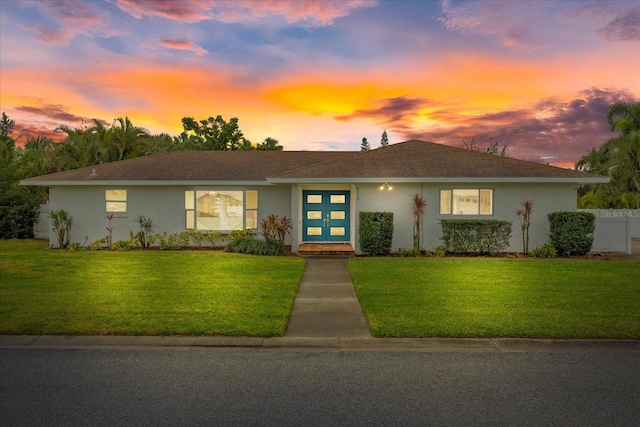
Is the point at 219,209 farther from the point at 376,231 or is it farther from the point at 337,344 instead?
the point at 337,344

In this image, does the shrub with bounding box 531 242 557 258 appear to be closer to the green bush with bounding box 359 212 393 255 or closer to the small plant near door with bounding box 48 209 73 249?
the green bush with bounding box 359 212 393 255

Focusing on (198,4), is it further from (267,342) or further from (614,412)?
(614,412)

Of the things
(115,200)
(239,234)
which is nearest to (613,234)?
(239,234)

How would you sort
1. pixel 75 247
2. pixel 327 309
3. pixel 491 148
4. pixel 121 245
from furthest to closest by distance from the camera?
1. pixel 491 148
2. pixel 121 245
3. pixel 75 247
4. pixel 327 309

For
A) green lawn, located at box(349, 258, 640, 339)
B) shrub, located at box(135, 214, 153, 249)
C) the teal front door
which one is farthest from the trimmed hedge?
shrub, located at box(135, 214, 153, 249)

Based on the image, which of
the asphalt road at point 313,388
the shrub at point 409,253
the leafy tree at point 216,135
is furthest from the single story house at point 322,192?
the leafy tree at point 216,135

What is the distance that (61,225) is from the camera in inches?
687

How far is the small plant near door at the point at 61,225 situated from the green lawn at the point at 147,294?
303cm

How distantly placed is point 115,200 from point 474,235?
46.5 ft

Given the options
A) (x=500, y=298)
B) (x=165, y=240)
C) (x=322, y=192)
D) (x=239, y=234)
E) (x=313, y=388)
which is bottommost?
(x=313, y=388)

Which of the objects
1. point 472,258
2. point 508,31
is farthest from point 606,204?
point 472,258

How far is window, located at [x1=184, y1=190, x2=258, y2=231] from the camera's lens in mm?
17500

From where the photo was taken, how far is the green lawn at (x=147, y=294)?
6.55 meters

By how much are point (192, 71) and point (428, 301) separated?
653 inches
